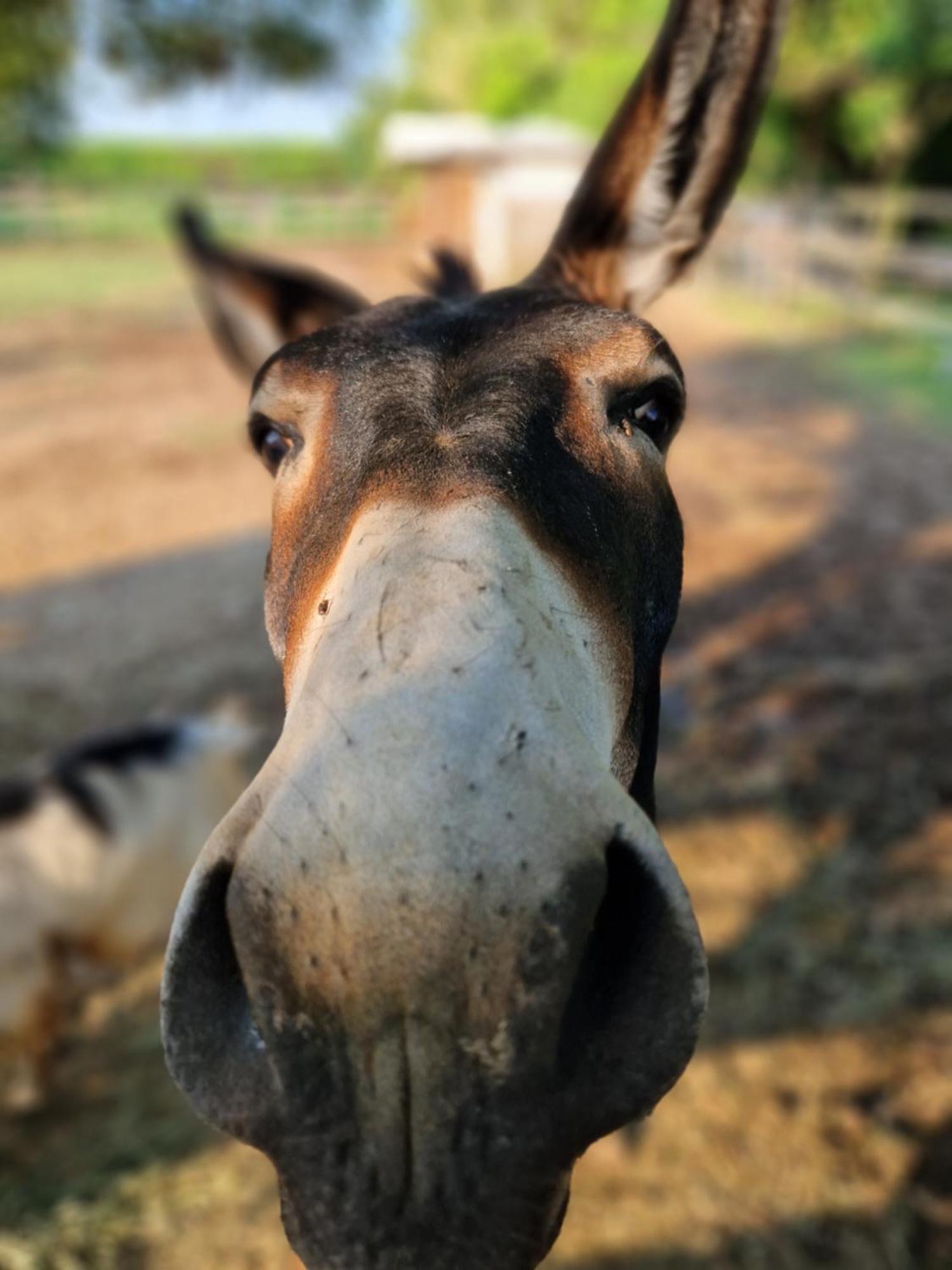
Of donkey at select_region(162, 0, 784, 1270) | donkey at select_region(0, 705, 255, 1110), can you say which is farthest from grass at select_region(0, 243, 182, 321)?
donkey at select_region(162, 0, 784, 1270)

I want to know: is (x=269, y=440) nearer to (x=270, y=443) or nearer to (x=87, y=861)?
(x=270, y=443)

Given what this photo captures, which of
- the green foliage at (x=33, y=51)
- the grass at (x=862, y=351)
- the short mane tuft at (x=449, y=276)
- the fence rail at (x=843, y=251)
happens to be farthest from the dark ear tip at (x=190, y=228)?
the fence rail at (x=843, y=251)

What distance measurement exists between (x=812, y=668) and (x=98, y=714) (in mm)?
5164

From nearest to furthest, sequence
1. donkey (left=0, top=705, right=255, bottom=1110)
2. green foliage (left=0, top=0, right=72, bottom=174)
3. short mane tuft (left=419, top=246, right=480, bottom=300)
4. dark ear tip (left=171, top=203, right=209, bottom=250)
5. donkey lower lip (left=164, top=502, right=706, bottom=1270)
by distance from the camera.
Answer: donkey lower lip (left=164, top=502, right=706, bottom=1270) → short mane tuft (left=419, top=246, right=480, bottom=300) → dark ear tip (left=171, top=203, right=209, bottom=250) → donkey (left=0, top=705, right=255, bottom=1110) → green foliage (left=0, top=0, right=72, bottom=174)

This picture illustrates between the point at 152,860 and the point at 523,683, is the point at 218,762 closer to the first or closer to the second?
the point at 152,860

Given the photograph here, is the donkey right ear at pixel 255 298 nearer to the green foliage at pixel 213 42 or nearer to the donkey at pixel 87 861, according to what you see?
the donkey at pixel 87 861

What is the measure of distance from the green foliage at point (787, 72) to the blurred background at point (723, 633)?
0.13 metres

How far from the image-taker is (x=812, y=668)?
23.0 ft

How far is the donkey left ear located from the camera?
89.9 inches

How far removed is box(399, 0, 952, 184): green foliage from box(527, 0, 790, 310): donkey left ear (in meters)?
12.0

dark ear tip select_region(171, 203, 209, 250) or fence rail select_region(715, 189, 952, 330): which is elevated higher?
dark ear tip select_region(171, 203, 209, 250)

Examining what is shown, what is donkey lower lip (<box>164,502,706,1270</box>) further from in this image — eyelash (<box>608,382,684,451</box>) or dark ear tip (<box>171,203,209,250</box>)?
dark ear tip (<box>171,203,209,250</box>)

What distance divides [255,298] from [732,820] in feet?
12.5

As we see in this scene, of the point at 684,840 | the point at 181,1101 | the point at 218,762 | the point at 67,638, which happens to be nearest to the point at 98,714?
the point at 67,638
